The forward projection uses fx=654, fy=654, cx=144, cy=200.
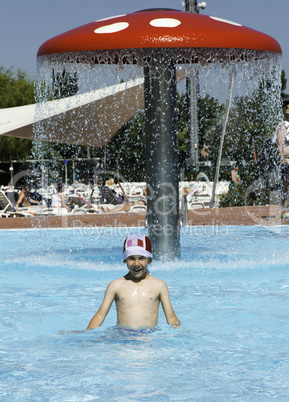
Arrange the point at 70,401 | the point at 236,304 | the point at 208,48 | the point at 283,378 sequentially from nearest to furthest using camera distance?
the point at 70,401
the point at 283,378
the point at 236,304
the point at 208,48

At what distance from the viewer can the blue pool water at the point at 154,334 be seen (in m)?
4.05

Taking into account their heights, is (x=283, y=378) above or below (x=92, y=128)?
below

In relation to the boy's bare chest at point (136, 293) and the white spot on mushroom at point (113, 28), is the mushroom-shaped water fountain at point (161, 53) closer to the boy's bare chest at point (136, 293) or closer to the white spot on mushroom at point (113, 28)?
the white spot on mushroom at point (113, 28)

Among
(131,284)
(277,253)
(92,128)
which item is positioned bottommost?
(277,253)

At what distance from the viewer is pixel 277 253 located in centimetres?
982

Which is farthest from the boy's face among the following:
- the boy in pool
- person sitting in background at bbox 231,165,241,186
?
person sitting in background at bbox 231,165,241,186

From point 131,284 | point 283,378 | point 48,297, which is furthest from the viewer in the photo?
point 48,297

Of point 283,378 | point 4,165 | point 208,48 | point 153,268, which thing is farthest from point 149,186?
point 4,165

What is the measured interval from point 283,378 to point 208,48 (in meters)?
4.67

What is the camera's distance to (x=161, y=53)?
27.2ft

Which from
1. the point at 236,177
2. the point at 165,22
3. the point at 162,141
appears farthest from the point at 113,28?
the point at 236,177

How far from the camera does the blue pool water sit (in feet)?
13.3

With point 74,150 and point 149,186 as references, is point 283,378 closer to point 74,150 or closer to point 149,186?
point 149,186

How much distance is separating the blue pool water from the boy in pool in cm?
13
